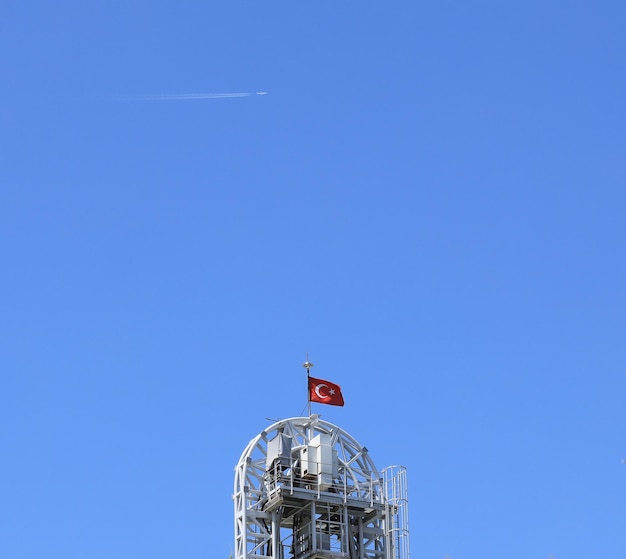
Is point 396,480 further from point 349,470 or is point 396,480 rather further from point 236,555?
point 236,555

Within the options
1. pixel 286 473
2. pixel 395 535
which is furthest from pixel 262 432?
pixel 395 535

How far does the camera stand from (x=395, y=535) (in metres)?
132

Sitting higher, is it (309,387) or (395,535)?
(309,387)

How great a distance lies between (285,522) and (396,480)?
8.70 m

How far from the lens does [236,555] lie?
12838 centimetres

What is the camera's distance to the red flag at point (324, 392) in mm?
135250

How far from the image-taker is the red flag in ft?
444

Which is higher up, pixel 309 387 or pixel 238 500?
pixel 309 387

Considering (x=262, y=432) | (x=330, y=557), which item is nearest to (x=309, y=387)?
(x=262, y=432)

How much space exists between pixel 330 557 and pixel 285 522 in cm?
494

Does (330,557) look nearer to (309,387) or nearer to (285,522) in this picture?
(285,522)

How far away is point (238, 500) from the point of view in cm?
13012

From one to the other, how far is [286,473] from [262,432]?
4008mm

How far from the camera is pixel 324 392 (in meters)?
136
